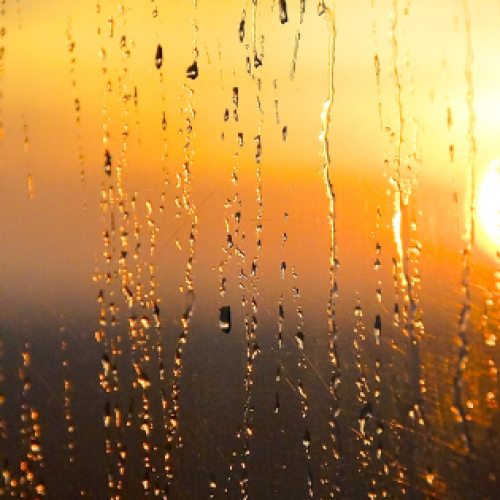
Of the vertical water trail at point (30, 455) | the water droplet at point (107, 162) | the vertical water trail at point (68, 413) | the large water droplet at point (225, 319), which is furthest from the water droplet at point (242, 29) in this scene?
the vertical water trail at point (30, 455)

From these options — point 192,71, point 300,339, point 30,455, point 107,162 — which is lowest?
point 30,455

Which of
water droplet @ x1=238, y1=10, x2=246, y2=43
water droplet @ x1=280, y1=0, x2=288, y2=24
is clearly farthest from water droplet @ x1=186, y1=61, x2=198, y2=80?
water droplet @ x1=280, y1=0, x2=288, y2=24

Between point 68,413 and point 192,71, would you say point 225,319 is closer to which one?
point 68,413

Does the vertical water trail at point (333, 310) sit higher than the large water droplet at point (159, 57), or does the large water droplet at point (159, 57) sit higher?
the large water droplet at point (159, 57)

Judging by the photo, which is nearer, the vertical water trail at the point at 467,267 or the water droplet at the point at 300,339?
the vertical water trail at the point at 467,267

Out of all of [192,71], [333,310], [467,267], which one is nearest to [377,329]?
[333,310]

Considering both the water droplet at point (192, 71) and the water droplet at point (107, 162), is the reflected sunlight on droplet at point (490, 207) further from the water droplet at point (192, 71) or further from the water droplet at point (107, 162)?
the water droplet at point (107, 162)

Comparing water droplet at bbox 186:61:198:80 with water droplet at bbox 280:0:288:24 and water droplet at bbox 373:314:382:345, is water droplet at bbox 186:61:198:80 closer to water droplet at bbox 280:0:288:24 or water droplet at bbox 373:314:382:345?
water droplet at bbox 280:0:288:24

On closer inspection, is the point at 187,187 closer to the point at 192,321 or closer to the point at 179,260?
the point at 179,260

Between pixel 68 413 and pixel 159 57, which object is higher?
pixel 159 57
